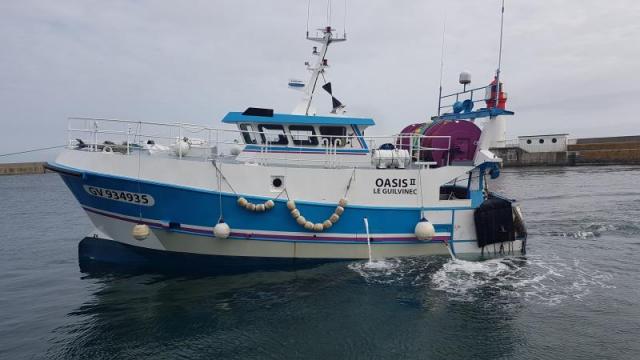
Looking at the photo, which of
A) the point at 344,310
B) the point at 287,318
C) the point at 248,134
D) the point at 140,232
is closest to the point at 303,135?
the point at 248,134

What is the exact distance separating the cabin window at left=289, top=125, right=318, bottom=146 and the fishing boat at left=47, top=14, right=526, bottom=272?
0.02 metres

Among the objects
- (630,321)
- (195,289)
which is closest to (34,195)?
(195,289)

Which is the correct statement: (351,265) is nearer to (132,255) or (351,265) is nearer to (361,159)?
(361,159)

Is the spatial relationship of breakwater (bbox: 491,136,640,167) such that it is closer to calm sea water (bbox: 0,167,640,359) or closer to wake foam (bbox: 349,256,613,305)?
calm sea water (bbox: 0,167,640,359)

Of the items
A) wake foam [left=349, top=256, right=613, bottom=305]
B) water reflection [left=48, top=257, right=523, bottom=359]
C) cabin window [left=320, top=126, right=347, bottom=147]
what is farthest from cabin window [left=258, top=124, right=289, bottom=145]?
wake foam [left=349, top=256, right=613, bottom=305]

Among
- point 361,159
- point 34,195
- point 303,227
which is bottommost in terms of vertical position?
point 34,195

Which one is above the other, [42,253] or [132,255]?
[132,255]

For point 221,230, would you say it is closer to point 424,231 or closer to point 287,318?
point 287,318

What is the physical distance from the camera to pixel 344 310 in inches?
266

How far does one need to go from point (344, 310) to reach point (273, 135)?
4273mm

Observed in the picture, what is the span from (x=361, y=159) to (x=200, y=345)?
543cm

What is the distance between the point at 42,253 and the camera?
1119cm

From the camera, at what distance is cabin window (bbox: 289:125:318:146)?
9086 millimetres

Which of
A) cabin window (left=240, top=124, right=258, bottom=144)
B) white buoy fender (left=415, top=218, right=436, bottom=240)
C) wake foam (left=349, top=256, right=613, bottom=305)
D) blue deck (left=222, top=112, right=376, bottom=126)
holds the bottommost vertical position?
wake foam (left=349, top=256, right=613, bottom=305)
